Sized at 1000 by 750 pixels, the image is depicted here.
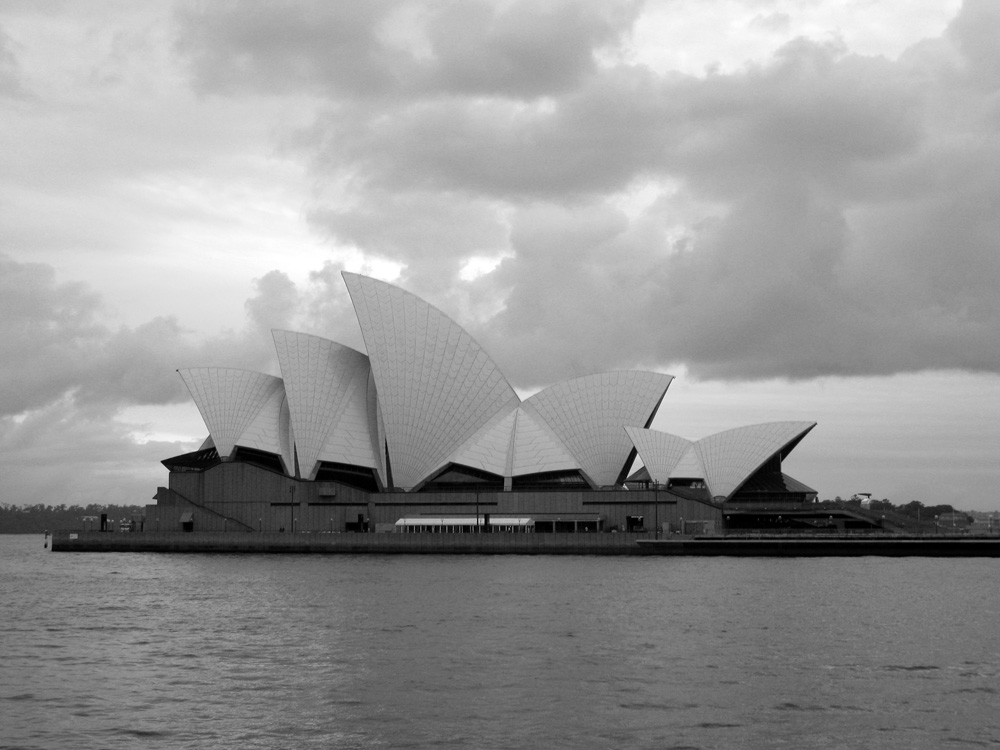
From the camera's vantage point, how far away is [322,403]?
67.6 m

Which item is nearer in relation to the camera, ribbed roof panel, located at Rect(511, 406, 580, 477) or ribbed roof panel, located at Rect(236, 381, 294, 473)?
ribbed roof panel, located at Rect(511, 406, 580, 477)

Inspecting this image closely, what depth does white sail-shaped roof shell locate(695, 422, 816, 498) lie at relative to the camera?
222 ft

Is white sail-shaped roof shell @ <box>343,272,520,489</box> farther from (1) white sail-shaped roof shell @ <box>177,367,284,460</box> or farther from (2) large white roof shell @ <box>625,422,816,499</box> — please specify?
(2) large white roof shell @ <box>625,422,816,499</box>

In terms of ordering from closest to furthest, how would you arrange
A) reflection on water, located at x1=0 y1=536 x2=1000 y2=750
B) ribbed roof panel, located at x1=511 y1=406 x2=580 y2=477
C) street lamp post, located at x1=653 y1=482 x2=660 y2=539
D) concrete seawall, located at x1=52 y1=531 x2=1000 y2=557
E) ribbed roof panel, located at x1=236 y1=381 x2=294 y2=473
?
1. reflection on water, located at x1=0 y1=536 x2=1000 y2=750
2. concrete seawall, located at x1=52 y1=531 x2=1000 y2=557
3. street lamp post, located at x1=653 y1=482 x2=660 y2=539
4. ribbed roof panel, located at x1=511 y1=406 x2=580 y2=477
5. ribbed roof panel, located at x1=236 y1=381 x2=294 y2=473

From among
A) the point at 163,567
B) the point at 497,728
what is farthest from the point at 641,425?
the point at 497,728

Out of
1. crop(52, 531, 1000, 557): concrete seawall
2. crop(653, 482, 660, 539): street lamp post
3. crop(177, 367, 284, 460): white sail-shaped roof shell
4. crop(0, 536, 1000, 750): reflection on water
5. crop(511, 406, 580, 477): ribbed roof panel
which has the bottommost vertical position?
crop(0, 536, 1000, 750): reflection on water

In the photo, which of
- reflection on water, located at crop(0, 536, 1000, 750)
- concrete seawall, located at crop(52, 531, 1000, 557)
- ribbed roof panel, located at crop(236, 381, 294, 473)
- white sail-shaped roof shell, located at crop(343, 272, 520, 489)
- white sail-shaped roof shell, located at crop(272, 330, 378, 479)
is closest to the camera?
reflection on water, located at crop(0, 536, 1000, 750)

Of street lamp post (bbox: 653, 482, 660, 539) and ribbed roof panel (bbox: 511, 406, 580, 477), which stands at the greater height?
ribbed roof panel (bbox: 511, 406, 580, 477)

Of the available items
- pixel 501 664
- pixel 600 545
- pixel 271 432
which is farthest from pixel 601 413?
pixel 501 664

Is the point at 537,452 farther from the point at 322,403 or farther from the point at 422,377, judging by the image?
the point at 322,403

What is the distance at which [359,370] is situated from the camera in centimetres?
6975

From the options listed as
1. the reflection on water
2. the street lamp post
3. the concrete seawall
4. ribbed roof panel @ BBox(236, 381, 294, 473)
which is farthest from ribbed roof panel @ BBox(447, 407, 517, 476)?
the reflection on water

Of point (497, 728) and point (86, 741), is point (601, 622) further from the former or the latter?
point (86, 741)

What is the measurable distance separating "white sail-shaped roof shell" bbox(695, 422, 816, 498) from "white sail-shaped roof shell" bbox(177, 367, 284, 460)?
25.6m
